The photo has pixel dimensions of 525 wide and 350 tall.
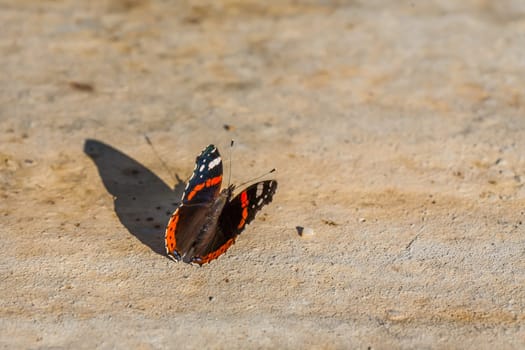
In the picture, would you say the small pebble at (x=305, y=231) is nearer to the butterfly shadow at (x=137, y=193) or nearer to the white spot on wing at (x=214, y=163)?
the white spot on wing at (x=214, y=163)

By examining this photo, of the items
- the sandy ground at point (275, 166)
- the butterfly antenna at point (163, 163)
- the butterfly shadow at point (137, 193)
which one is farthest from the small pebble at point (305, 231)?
the butterfly antenna at point (163, 163)

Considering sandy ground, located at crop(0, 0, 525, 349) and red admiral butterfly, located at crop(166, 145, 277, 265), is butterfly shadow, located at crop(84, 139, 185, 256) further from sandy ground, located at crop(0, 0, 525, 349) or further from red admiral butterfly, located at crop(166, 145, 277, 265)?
red admiral butterfly, located at crop(166, 145, 277, 265)

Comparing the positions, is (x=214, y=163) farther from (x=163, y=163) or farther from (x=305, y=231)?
(x=163, y=163)

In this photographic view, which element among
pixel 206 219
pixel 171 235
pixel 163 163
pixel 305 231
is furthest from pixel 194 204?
pixel 163 163

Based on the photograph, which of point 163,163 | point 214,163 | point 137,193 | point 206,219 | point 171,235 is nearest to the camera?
point 171,235

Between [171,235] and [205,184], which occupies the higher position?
[205,184]

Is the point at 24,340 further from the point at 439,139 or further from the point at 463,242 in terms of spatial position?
the point at 439,139

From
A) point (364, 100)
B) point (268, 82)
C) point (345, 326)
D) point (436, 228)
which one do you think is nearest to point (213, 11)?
point (268, 82)
